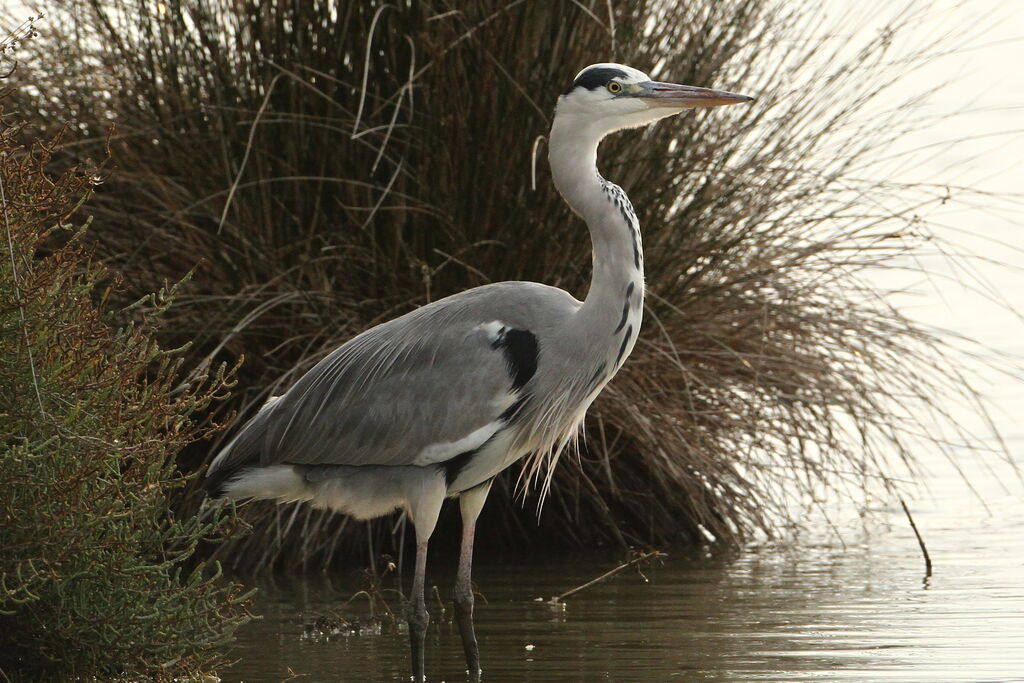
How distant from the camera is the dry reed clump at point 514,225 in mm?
6645

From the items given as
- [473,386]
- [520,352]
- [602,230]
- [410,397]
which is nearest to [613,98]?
[602,230]

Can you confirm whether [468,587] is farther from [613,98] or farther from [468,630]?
[613,98]

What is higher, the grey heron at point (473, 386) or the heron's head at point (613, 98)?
the heron's head at point (613, 98)

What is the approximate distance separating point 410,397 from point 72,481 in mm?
1848

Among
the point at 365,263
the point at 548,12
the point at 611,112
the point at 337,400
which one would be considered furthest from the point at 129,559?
the point at 548,12

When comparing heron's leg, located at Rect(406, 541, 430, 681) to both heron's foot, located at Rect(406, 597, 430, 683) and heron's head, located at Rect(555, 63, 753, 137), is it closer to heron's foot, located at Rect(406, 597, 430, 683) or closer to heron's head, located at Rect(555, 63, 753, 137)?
heron's foot, located at Rect(406, 597, 430, 683)

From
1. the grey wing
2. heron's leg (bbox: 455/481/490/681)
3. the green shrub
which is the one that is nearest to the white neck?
the grey wing

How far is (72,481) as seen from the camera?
12.4 feet

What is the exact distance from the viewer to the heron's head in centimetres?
540

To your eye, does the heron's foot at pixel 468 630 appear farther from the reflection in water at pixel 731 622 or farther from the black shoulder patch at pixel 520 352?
the black shoulder patch at pixel 520 352

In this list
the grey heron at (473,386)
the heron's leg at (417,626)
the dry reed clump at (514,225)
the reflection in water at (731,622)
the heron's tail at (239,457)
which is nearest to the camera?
the reflection in water at (731,622)

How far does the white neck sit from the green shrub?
5.19 feet

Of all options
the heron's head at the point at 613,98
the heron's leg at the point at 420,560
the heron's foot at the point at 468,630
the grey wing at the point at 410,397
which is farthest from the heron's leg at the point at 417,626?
the heron's head at the point at 613,98

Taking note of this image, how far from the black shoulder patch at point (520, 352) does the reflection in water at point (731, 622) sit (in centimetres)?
91
